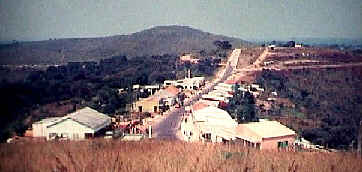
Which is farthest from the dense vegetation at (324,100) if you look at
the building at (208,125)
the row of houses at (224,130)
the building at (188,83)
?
the building at (208,125)

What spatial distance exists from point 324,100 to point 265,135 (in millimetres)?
6329

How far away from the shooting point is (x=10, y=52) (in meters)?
6.30

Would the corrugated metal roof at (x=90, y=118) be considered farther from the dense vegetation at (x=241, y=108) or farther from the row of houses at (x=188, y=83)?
the dense vegetation at (x=241, y=108)

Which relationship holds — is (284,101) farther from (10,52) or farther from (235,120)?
(10,52)

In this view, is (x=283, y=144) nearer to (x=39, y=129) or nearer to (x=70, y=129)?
(x=70, y=129)

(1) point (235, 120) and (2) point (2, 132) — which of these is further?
(1) point (235, 120)

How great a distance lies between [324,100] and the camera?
1105cm

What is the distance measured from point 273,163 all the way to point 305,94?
335 inches

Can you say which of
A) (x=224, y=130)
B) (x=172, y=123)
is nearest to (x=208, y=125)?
(x=224, y=130)

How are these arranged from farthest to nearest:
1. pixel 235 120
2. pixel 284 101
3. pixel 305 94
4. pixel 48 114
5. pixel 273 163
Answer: pixel 305 94 → pixel 284 101 → pixel 235 120 → pixel 48 114 → pixel 273 163

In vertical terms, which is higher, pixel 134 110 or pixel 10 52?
pixel 10 52

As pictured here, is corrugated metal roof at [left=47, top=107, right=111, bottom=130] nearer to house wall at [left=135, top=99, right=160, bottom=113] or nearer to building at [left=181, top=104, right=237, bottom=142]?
house wall at [left=135, top=99, right=160, bottom=113]

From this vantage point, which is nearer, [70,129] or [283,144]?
[70,129]

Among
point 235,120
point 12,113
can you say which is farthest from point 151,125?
point 12,113
